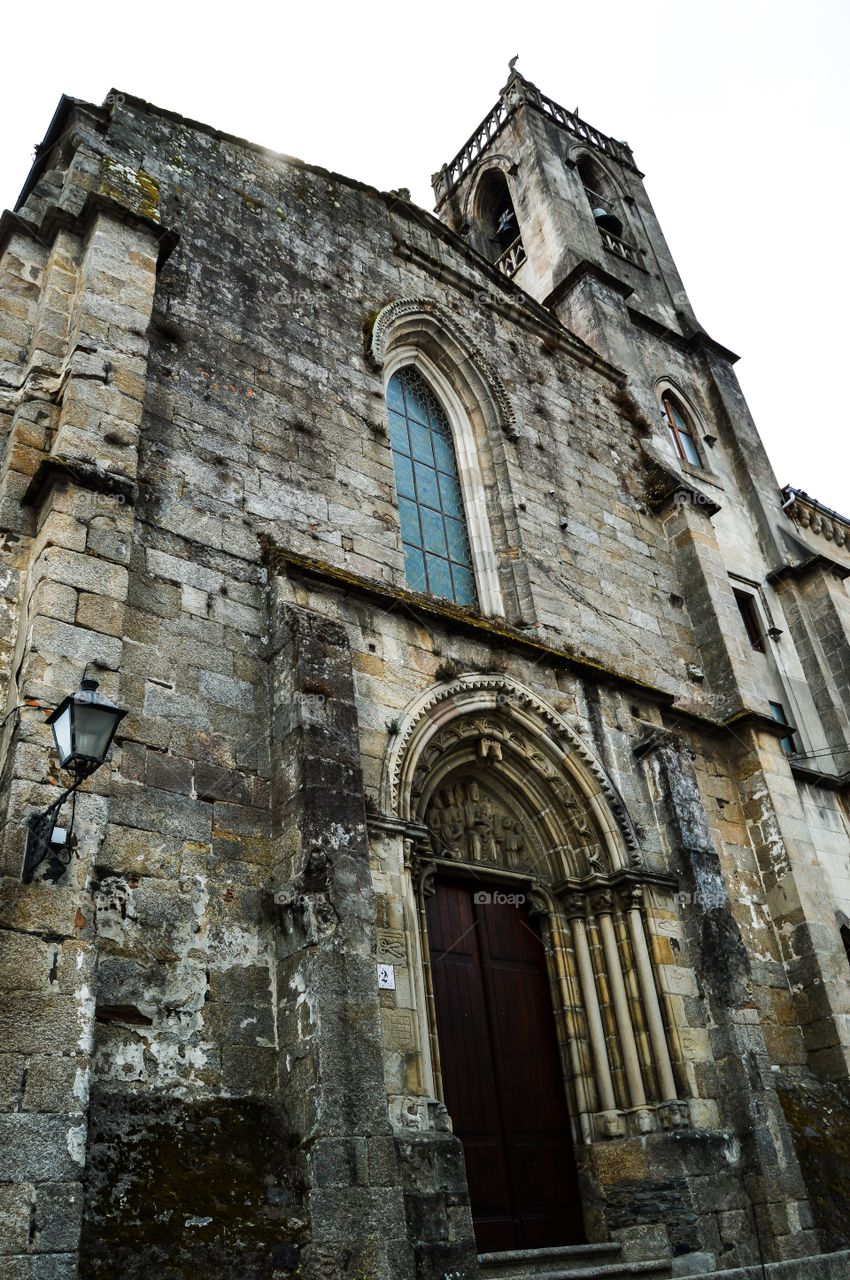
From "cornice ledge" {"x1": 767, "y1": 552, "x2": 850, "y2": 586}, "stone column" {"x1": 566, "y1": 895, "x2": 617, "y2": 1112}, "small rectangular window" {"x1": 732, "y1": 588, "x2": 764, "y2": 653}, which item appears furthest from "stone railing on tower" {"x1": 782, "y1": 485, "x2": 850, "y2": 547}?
"stone column" {"x1": 566, "y1": 895, "x2": 617, "y2": 1112}

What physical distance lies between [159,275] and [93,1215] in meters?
7.27

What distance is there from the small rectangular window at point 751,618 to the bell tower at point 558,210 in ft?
15.2

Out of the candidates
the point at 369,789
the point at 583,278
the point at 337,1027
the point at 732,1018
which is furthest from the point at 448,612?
the point at 583,278

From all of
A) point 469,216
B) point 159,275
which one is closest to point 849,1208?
point 159,275

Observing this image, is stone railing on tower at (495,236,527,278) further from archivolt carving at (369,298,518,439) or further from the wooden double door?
the wooden double door

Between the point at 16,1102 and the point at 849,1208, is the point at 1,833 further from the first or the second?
the point at 849,1208

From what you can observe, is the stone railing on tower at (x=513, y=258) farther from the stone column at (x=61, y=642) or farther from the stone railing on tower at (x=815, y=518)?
the stone column at (x=61, y=642)

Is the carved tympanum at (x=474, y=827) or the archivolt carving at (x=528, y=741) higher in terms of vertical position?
the archivolt carving at (x=528, y=741)

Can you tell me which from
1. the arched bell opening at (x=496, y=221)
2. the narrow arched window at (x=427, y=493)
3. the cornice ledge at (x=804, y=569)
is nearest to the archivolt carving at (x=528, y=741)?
the narrow arched window at (x=427, y=493)

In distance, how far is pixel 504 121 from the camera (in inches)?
775

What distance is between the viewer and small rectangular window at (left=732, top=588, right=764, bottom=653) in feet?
43.2

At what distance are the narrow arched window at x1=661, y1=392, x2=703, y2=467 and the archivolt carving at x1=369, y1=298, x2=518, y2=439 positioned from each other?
407 centimetres

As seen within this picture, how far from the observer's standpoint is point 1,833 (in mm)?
5145

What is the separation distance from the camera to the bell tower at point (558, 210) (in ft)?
53.4
